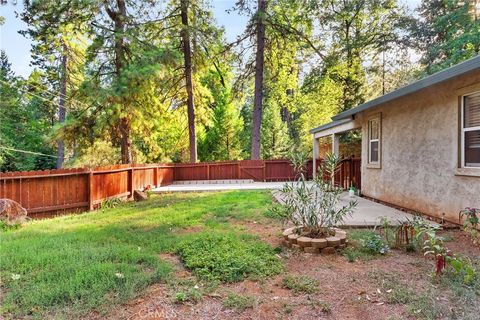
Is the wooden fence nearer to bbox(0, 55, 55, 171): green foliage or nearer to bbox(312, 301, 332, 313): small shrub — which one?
bbox(312, 301, 332, 313): small shrub

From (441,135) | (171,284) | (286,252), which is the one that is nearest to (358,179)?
(441,135)

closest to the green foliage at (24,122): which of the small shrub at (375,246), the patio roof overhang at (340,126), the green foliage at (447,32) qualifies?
the patio roof overhang at (340,126)

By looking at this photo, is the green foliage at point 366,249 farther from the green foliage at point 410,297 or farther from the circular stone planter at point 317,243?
the green foliage at point 410,297

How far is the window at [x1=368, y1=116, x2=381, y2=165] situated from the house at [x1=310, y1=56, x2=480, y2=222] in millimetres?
28

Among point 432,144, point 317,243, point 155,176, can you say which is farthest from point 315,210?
point 155,176

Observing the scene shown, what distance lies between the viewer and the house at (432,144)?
4.70m

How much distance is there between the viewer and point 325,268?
3.36 m

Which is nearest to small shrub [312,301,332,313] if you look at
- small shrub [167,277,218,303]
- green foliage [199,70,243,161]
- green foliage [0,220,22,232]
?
small shrub [167,277,218,303]

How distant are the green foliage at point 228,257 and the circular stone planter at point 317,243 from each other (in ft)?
1.16

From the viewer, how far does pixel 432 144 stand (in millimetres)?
5582

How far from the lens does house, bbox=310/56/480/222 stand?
4695 mm

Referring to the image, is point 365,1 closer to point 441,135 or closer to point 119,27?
point 119,27

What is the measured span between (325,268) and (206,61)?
15.2 meters
